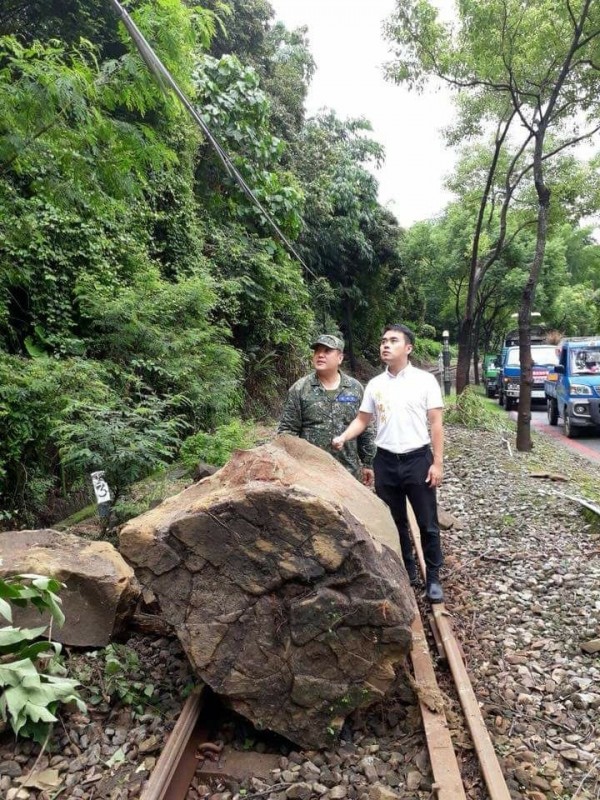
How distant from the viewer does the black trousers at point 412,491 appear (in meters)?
4.05

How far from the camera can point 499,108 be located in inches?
561

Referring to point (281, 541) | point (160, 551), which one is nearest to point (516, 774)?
point (281, 541)

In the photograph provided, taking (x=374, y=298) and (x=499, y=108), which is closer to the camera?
(x=499, y=108)

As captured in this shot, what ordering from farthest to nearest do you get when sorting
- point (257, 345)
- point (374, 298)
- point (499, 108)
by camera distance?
point (374, 298) < point (499, 108) < point (257, 345)

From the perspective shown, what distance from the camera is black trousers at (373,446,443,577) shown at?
13.3 feet

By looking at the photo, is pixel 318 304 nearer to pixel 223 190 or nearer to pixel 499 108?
pixel 223 190

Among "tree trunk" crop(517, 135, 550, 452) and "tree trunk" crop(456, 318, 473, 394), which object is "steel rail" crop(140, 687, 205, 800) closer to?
"tree trunk" crop(517, 135, 550, 452)

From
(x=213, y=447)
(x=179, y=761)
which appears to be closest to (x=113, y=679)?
(x=179, y=761)

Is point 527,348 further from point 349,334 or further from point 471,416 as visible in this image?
point 349,334

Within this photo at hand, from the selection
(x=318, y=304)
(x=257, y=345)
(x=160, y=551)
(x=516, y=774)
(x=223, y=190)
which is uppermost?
(x=223, y=190)

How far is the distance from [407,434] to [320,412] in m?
0.72

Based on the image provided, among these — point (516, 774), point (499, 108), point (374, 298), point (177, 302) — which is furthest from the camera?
point (374, 298)

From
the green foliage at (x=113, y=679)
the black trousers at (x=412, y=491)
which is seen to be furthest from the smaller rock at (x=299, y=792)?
the black trousers at (x=412, y=491)

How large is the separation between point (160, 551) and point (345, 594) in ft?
3.25
